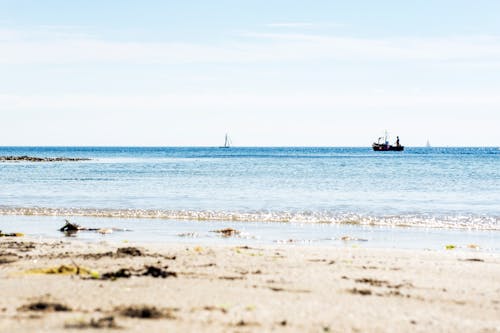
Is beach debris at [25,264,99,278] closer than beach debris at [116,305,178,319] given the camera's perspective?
No

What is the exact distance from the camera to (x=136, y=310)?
31.7ft

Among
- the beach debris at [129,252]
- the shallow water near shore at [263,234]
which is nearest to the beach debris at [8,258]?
the beach debris at [129,252]

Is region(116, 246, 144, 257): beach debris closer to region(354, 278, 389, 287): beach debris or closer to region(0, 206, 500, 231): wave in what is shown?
region(354, 278, 389, 287): beach debris

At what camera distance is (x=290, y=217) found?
27.7 m

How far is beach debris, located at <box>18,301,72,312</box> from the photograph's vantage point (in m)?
9.68

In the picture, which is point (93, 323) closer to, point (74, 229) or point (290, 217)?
point (74, 229)

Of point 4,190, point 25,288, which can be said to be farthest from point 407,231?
point 4,190

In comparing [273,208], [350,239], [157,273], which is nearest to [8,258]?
[157,273]

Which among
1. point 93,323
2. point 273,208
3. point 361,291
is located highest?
point 93,323

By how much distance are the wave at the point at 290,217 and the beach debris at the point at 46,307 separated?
670 inches

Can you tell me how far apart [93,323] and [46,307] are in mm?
1340

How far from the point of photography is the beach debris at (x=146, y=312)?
368 inches

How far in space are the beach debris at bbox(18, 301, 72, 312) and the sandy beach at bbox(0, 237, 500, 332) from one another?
15 mm

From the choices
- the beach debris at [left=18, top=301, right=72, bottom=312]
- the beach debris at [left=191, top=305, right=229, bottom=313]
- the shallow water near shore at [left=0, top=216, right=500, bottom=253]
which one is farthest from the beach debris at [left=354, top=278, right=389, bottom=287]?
the shallow water near shore at [left=0, top=216, right=500, bottom=253]
